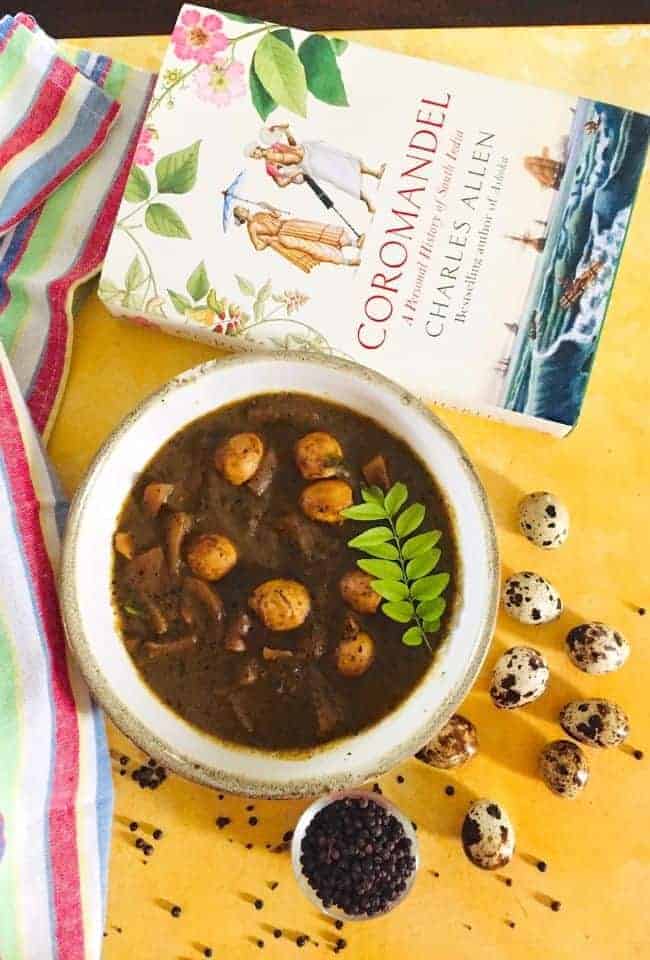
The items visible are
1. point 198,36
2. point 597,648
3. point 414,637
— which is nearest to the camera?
point 414,637

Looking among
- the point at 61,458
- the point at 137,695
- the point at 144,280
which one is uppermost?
the point at 144,280

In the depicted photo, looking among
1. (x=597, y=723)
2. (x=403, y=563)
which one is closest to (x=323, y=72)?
(x=403, y=563)

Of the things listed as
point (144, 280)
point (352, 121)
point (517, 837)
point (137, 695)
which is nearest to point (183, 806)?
point (137, 695)

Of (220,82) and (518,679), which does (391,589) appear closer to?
(518,679)

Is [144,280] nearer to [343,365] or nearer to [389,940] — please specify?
[343,365]

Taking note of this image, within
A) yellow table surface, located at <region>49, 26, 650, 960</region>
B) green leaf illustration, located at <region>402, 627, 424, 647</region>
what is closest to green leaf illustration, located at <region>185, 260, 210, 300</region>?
yellow table surface, located at <region>49, 26, 650, 960</region>

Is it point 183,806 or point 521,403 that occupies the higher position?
point 521,403

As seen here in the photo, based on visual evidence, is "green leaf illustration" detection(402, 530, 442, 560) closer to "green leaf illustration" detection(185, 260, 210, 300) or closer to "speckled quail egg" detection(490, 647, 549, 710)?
"speckled quail egg" detection(490, 647, 549, 710)
